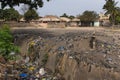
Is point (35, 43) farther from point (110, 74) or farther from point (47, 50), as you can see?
point (110, 74)

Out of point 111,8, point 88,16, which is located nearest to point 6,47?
point 111,8

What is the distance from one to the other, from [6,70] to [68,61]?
2.37 metres

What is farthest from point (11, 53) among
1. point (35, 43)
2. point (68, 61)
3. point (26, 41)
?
point (26, 41)

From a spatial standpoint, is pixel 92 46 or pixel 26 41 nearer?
pixel 92 46

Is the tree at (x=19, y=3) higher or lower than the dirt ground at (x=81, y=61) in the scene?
higher

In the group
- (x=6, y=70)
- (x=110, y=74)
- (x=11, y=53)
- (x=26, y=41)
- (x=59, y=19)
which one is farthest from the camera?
(x=59, y=19)

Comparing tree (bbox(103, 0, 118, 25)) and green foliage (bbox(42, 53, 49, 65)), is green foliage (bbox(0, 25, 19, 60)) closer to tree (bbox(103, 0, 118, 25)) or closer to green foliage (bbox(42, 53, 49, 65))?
green foliage (bbox(42, 53, 49, 65))

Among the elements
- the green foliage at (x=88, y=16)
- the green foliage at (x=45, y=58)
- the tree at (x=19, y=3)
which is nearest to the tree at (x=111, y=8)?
the green foliage at (x=88, y=16)

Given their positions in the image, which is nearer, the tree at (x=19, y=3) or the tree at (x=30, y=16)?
the tree at (x=19, y=3)

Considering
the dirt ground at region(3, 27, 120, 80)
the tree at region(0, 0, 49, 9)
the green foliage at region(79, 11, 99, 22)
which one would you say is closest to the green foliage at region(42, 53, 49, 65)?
the dirt ground at region(3, 27, 120, 80)

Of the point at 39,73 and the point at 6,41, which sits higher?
the point at 6,41

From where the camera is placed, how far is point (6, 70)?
12742 millimetres

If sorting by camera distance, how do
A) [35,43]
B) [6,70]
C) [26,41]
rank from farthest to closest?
[26,41], [35,43], [6,70]

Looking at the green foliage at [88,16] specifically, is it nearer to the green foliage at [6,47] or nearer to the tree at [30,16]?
the tree at [30,16]
